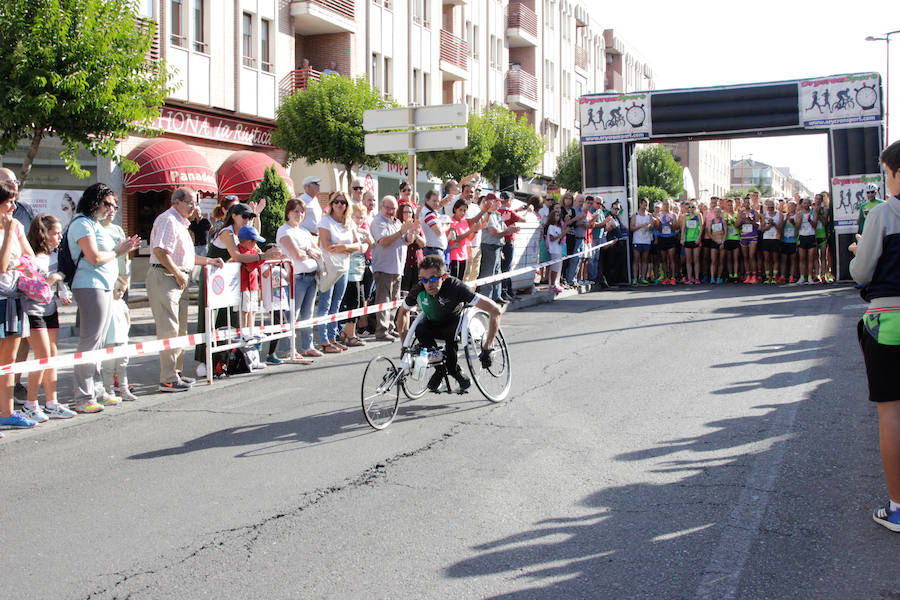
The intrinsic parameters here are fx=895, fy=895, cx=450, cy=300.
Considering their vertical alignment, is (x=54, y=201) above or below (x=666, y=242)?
above

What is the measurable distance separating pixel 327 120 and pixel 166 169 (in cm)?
517

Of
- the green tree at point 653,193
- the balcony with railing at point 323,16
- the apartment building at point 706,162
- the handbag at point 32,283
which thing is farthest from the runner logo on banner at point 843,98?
the apartment building at point 706,162

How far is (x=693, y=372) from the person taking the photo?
934cm

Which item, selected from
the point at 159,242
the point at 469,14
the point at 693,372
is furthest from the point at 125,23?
the point at 469,14

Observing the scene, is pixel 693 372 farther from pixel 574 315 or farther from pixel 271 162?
pixel 271 162

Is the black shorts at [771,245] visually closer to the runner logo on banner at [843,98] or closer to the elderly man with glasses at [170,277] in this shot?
the runner logo on banner at [843,98]

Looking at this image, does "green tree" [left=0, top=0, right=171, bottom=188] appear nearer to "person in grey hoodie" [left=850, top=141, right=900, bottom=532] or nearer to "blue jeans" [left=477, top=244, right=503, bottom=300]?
"blue jeans" [left=477, top=244, right=503, bottom=300]

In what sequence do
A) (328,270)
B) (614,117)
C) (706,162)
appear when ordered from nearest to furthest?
1. (328,270)
2. (614,117)
3. (706,162)

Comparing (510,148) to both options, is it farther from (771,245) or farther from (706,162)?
(706,162)

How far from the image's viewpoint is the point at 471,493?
536 centimetres

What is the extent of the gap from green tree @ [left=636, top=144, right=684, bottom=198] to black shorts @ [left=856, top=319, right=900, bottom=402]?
66274mm

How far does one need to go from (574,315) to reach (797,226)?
24.6 feet

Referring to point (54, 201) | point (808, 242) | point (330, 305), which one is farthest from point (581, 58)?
point (330, 305)

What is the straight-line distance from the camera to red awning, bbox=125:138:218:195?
22.2 metres
